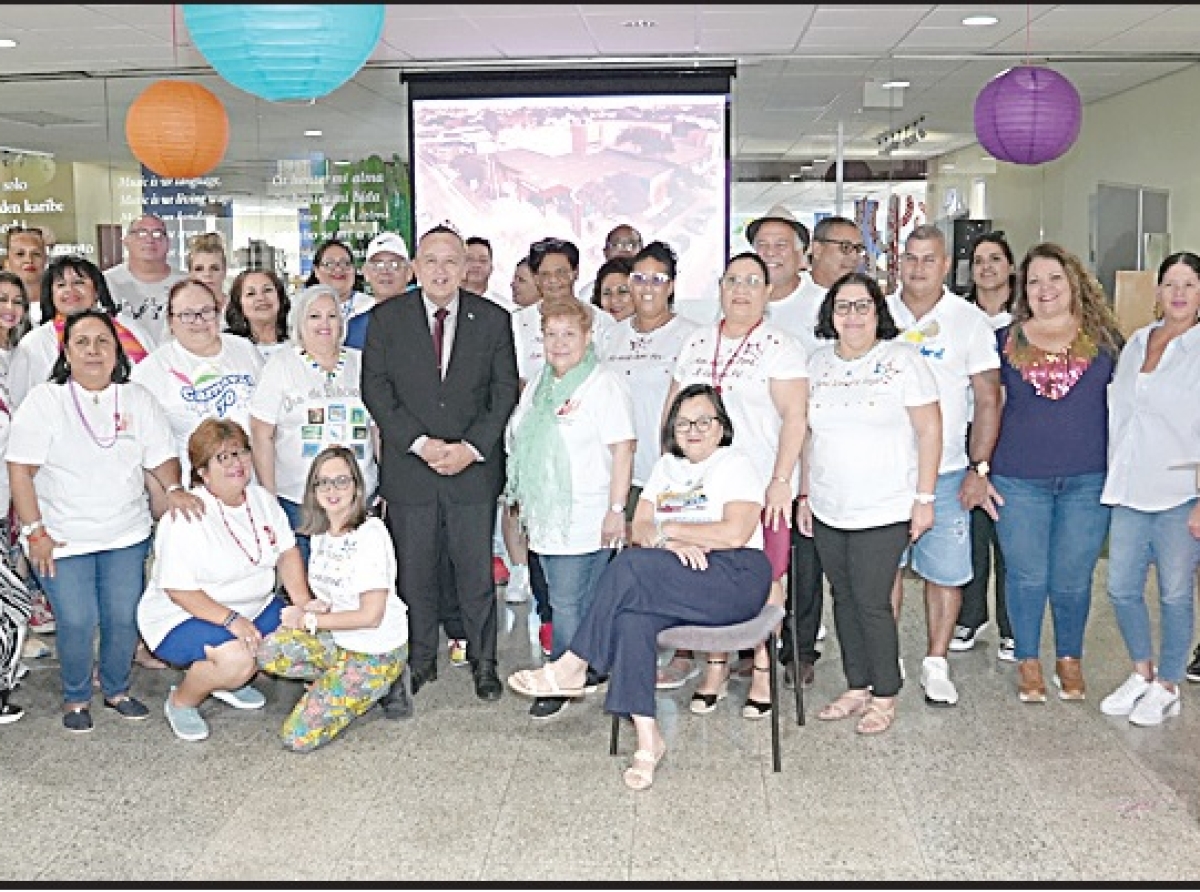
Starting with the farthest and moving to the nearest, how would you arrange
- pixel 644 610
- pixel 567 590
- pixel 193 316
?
pixel 193 316
pixel 567 590
pixel 644 610

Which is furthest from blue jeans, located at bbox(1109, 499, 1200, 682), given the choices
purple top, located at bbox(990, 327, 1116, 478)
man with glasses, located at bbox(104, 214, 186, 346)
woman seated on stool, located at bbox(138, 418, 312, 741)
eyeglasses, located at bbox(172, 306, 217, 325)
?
man with glasses, located at bbox(104, 214, 186, 346)

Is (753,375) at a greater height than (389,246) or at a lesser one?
lesser

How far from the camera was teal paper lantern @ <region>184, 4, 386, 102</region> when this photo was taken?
305cm

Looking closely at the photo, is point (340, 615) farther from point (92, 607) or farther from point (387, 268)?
point (387, 268)

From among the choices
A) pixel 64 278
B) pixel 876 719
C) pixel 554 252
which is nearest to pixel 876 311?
pixel 876 719

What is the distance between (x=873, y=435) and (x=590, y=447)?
35.4 inches

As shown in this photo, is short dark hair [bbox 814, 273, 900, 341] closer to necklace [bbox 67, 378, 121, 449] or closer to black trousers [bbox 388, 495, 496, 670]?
black trousers [bbox 388, 495, 496, 670]

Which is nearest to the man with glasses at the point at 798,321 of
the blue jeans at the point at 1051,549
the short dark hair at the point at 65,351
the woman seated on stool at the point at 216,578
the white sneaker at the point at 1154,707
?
the blue jeans at the point at 1051,549

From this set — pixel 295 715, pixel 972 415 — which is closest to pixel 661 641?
pixel 295 715

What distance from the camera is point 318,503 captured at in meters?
4.13

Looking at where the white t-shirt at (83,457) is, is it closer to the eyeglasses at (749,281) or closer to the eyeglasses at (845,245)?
the eyeglasses at (749,281)

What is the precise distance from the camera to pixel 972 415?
4547 millimetres

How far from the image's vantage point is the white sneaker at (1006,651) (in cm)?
491

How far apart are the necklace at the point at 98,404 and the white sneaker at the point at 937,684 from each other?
9.10 feet
